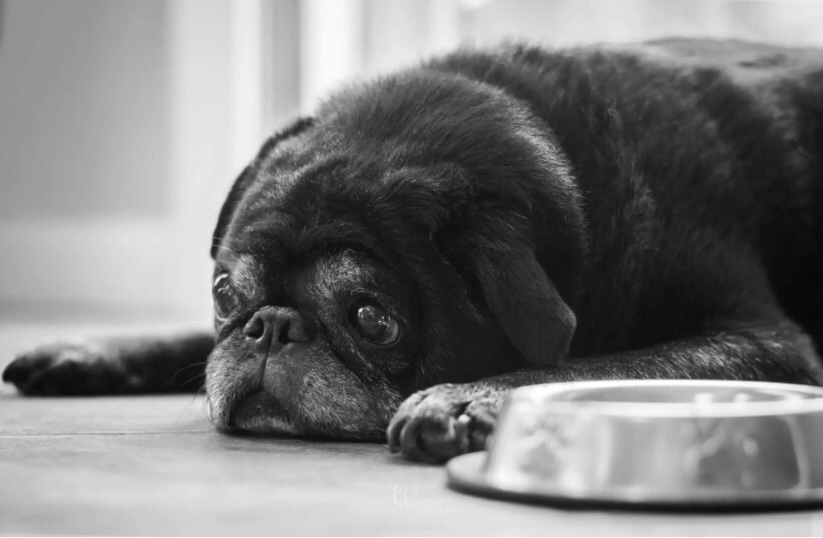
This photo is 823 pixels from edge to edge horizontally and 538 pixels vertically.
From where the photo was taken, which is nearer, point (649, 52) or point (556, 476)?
point (556, 476)

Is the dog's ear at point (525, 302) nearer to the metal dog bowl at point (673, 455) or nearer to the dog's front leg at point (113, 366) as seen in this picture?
the metal dog bowl at point (673, 455)

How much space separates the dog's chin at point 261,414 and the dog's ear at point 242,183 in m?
0.48

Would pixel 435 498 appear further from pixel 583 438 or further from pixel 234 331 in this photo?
pixel 234 331

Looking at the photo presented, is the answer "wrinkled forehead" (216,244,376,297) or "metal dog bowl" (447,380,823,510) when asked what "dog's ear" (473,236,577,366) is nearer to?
"wrinkled forehead" (216,244,376,297)

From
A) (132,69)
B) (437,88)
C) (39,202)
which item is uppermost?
(437,88)

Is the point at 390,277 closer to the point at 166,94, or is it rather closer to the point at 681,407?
the point at 681,407

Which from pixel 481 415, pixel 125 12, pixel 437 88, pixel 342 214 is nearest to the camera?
pixel 481 415

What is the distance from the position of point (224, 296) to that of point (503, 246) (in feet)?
1.98

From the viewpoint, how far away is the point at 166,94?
6414 mm

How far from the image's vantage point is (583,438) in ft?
4.93

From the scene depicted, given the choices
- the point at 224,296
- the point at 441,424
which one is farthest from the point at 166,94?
the point at 441,424

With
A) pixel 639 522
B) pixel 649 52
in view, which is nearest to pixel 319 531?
pixel 639 522

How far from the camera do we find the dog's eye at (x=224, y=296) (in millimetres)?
2453

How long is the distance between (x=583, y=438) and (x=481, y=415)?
0.52 meters
